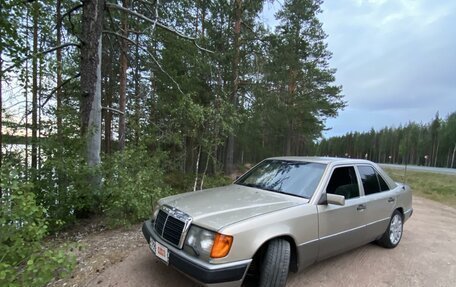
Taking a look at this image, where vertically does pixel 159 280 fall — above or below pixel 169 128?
below

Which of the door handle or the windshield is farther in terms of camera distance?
the door handle

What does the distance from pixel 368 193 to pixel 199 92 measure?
861 cm

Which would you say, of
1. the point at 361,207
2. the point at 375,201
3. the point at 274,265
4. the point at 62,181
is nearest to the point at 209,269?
the point at 274,265

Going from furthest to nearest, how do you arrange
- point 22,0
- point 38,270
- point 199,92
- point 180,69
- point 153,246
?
point 199,92 → point 180,69 → point 22,0 → point 153,246 → point 38,270

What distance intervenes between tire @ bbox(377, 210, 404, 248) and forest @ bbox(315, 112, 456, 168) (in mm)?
48547

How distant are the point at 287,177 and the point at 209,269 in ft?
5.87

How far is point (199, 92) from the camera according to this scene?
11.4 meters

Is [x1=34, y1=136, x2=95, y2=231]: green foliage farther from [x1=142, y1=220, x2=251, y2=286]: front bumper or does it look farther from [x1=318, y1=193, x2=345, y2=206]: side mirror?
[x1=318, y1=193, x2=345, y2=206]: side mirror

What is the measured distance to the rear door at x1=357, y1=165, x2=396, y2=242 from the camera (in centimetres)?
392

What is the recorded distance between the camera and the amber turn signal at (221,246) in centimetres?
247

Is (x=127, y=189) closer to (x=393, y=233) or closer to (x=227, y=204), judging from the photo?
(x=227, y=204)

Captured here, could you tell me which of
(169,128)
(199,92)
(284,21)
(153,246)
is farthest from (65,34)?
(284,21)

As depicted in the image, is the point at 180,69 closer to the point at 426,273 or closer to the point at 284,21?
the point at 426,273

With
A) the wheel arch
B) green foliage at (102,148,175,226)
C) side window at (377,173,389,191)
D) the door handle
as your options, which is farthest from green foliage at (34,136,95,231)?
side window at (377,173,389,191)
